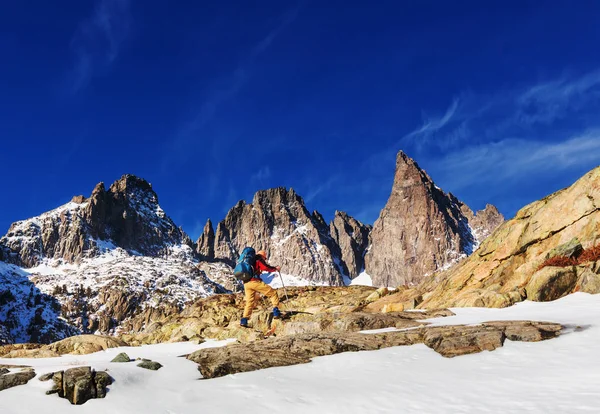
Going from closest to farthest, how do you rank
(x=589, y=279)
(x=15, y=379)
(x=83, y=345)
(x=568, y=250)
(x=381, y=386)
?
1. (x=15, y=379)
2. (x=381, y=386)
3. (x=589, y=279)
4. (x=568, y=250)
5. (x=83, y=345)

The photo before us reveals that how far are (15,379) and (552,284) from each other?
18185mm

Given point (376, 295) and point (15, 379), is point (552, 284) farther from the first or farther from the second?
point (15, 379)

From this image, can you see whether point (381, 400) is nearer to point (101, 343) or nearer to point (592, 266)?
point (592, 266)

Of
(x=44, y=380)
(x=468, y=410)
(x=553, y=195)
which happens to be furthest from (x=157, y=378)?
(x=553, y=195)

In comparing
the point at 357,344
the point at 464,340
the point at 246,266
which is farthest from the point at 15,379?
the point at 464,340

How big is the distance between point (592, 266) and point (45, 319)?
7961 inches

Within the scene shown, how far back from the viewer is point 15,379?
8383mm

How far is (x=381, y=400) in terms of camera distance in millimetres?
8078

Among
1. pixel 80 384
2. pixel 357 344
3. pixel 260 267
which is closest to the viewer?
pixel 80 384

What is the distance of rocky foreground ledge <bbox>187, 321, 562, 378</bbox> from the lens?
1046 centimetres

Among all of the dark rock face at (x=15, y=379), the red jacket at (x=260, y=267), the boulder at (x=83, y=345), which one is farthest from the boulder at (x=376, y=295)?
the dark rock face at (x=15, y=379)

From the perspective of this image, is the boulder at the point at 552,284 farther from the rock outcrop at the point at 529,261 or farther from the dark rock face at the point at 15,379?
the dark rock face at the point at 15,379

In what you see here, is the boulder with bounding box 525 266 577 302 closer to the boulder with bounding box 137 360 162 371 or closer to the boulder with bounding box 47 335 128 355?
the boulder with bounding box 137 360 162 371

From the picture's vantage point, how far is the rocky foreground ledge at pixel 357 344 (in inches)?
412
